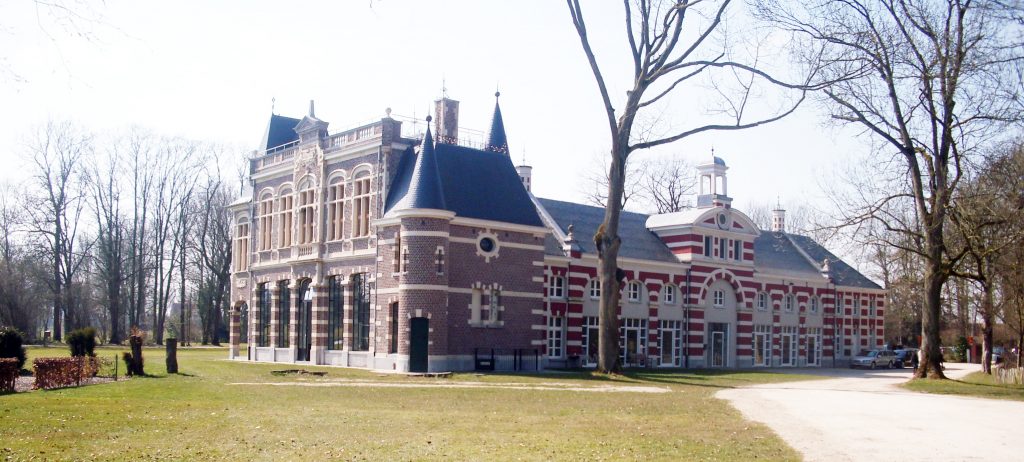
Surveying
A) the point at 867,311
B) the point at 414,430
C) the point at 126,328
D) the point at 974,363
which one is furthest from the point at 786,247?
the point at 126,328

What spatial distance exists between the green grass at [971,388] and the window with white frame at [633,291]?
50.9 feet

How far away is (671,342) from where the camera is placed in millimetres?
48188

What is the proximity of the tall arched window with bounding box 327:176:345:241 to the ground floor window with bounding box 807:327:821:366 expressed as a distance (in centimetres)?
2914

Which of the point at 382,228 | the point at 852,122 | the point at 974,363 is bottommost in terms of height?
the point at 974,363

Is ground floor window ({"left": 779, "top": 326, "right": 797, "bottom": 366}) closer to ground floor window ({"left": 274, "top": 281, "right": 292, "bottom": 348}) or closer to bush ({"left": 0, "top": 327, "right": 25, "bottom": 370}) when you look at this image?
ground floor window ({"left": 274, "top": 281, "right": 292, "bottom": 348})

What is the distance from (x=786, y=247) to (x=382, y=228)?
96.0ft

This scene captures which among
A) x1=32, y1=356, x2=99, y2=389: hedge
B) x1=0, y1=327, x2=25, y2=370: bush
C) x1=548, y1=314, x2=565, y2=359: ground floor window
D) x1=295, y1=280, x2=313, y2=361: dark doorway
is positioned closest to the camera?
x1=32, y1=356, x2=99, y2=389: hedge

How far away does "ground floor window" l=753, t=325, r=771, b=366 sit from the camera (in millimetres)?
52812

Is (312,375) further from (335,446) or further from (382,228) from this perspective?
(335,446)

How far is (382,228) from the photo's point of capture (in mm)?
39188

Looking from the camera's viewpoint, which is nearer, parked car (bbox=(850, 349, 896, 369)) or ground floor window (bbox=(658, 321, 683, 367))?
ground floor window (bbox=(658, 321, 683, 367))

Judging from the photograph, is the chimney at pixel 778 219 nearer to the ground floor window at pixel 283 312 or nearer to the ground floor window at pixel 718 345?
the ground floor window at pixel 718 345

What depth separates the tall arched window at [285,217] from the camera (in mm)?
46594

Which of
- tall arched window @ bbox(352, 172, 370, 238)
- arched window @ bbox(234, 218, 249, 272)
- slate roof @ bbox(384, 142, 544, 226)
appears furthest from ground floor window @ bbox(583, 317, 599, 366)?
arched window @ bbox(234, 218, 249, 272)
